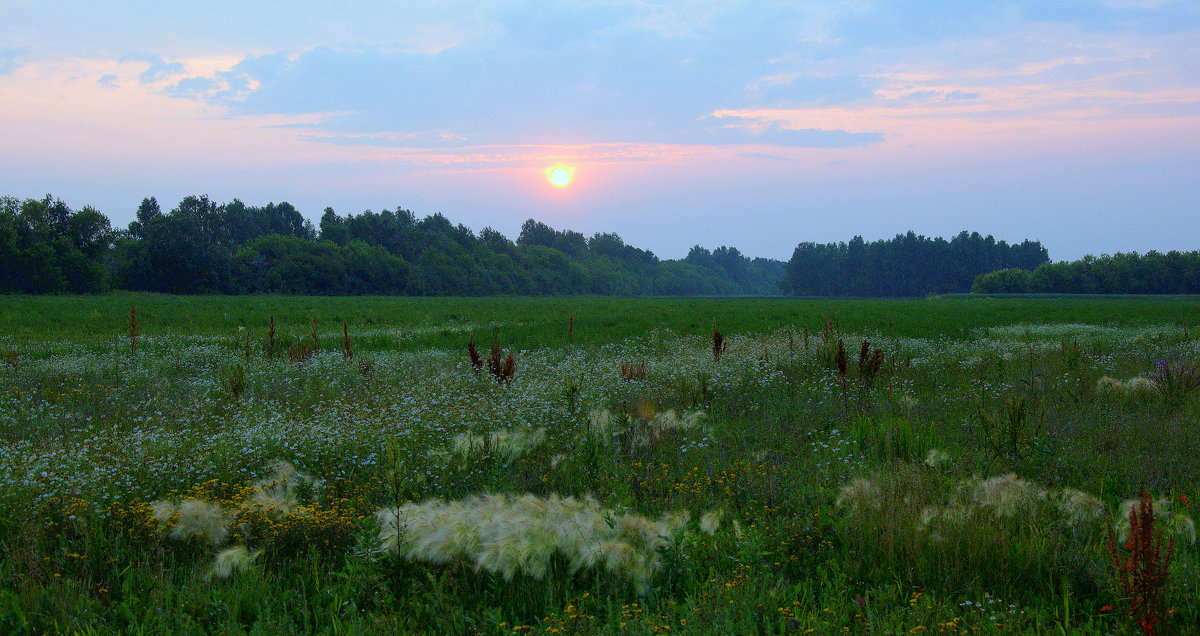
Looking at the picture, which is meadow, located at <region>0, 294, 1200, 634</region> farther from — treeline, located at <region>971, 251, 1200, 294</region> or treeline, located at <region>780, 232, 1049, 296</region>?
treeline, located at <region>780, 232, 1049, 296</region>

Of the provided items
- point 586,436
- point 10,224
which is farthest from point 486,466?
point 10,224

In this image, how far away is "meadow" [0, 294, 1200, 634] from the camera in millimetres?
3643

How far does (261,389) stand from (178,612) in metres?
7.74

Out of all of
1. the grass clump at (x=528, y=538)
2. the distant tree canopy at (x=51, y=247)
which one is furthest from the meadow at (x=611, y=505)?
the distant tree canopy at (x=51, y=247)

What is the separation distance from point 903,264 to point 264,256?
386 ft

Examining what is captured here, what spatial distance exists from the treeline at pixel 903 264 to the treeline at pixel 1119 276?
110ft

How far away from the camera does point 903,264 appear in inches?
5418

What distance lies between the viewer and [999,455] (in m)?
6.07

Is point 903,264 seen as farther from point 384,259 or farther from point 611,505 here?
point 611,505

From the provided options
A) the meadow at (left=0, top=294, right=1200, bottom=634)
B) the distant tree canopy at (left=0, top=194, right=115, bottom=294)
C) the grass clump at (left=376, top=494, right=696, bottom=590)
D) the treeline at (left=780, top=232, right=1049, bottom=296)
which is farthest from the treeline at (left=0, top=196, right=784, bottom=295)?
the grass clump at (left=376, top=494, right=696, bottom=590)

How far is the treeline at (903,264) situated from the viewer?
134500 millimetres

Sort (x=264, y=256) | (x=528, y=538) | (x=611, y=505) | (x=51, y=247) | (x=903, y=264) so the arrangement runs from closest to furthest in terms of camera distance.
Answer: (x=528, y=538) → (x=611, y=505) → (x=51, y=247) → (x=264, y=256) → (x=903, y=264)

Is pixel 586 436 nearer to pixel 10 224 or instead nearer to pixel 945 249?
pixel 10 224

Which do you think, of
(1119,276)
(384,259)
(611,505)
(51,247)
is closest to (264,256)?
(384,259)
